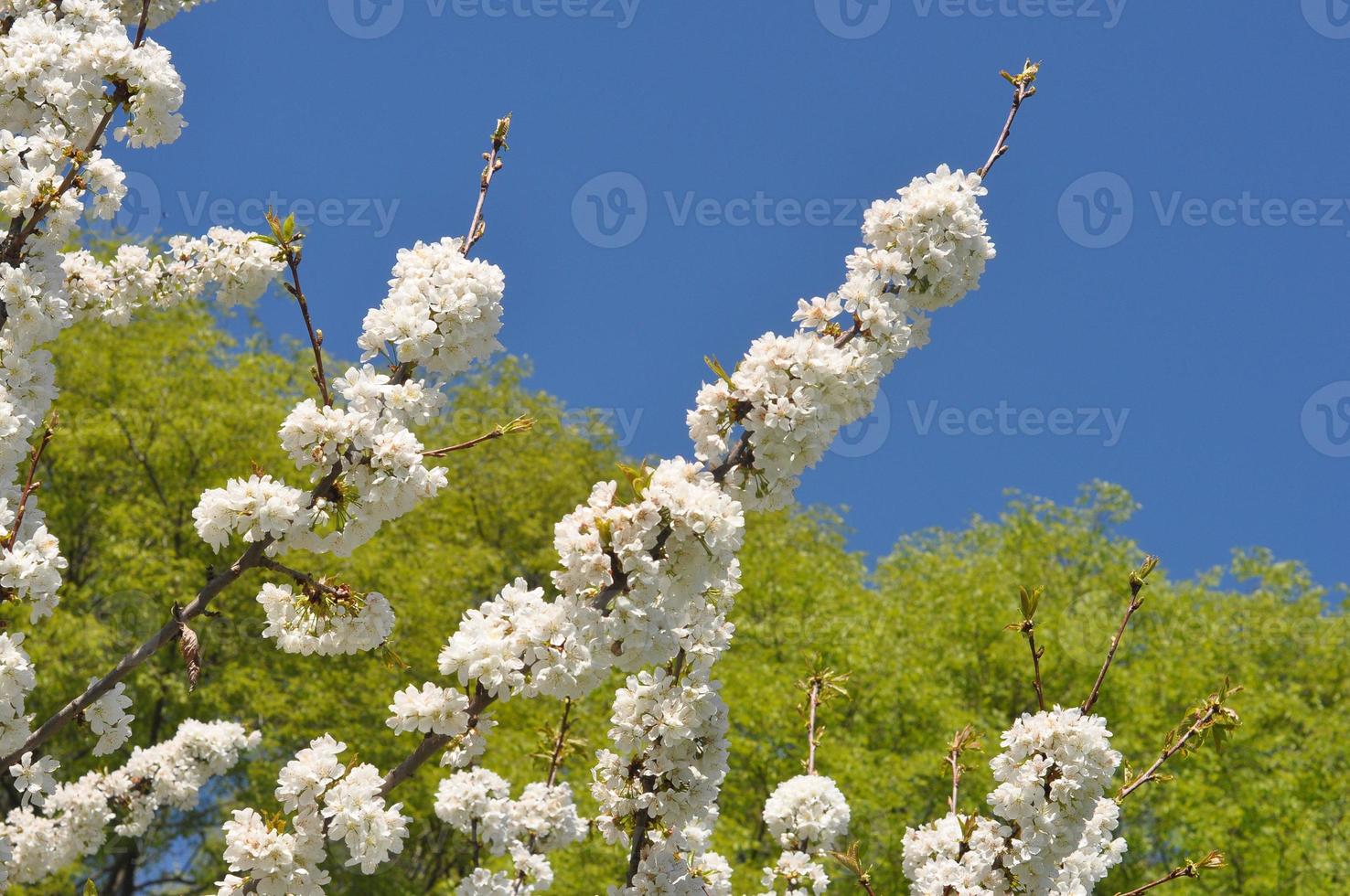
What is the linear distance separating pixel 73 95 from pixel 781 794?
5.21 m

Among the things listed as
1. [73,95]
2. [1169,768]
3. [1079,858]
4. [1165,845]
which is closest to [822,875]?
[1079,858]

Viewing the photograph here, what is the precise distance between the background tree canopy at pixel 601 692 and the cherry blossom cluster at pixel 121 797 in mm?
9063

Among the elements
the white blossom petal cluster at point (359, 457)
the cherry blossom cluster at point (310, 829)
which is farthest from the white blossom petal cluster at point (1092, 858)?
the white blossom petal cluster at point (359, 457)

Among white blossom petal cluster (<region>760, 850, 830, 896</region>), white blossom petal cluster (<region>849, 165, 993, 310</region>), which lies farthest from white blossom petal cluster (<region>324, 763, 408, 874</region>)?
white blossom petal cluster (<region>760, 850, 830, 896</region>)

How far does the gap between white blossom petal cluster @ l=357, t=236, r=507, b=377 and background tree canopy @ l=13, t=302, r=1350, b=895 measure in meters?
14.4

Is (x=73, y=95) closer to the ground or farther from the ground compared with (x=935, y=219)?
farther from the ground

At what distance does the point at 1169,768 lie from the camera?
2286cm

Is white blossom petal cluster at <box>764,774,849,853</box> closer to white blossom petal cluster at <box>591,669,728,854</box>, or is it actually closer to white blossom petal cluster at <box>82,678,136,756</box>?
white blossom petal cluster at <box>591,669,728,854</box>

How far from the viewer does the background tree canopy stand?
19781 millimetres

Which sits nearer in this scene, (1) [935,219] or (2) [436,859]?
(1) [935,219]

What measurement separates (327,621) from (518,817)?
3.32 metres

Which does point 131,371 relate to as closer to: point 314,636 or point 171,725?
point 171,725

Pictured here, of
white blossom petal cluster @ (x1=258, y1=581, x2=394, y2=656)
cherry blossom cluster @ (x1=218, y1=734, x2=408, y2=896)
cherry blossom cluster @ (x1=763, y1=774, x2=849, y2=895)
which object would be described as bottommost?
cherry blossom cluster @ (x1=218, y1=734, x2=408, y2=896)

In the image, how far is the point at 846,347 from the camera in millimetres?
4285
